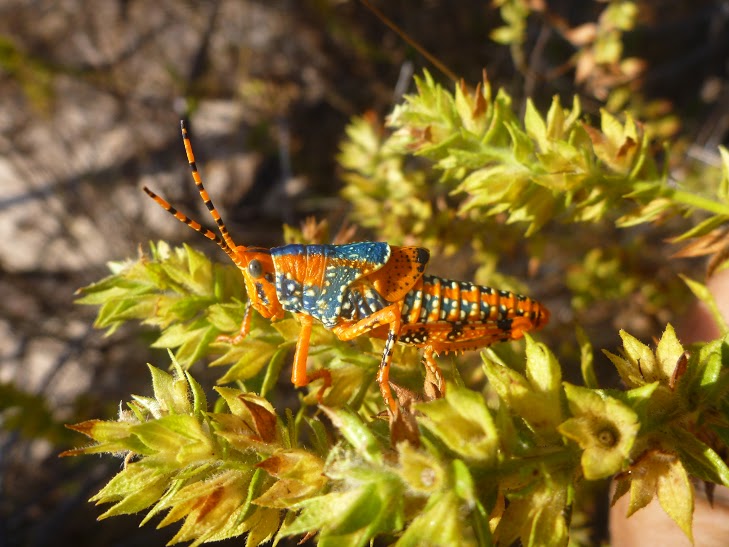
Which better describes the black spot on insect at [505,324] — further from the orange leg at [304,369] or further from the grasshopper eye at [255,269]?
the grasshopper eye at [255,269]

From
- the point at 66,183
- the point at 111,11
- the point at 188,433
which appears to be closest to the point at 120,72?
the point at 111,11

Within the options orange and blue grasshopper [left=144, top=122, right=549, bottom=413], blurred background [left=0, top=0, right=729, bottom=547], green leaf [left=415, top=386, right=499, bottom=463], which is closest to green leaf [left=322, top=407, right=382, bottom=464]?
green leaf [left=415, top=386, right=499, bottom=463]

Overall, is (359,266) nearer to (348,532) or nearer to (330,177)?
(348,532)

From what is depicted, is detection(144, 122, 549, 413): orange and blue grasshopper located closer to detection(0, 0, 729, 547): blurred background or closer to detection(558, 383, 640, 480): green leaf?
detection(558, 383, 640, 480): green leaf

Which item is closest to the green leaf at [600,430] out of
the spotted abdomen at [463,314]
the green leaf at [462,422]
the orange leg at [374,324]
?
the green leaf at [462,422]

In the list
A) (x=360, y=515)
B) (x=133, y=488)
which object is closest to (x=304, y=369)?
(x=133, y=488)

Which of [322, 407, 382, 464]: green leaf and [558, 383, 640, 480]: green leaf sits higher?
[558, 383, 640, 480]: green leaf

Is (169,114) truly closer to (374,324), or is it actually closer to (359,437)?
(374,324)
